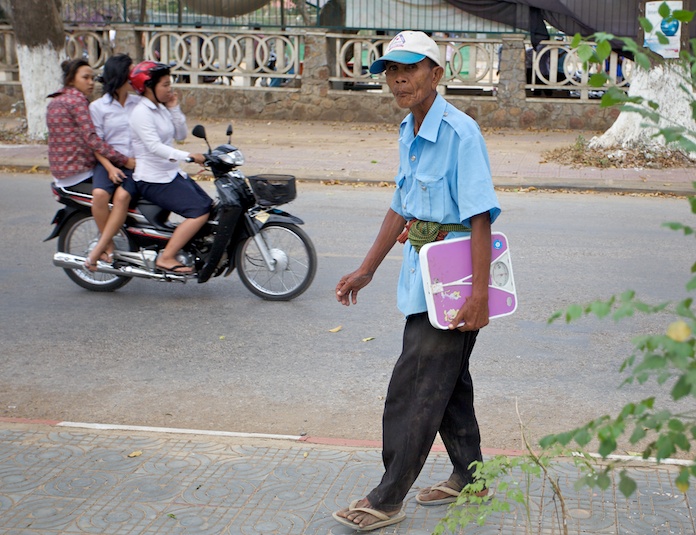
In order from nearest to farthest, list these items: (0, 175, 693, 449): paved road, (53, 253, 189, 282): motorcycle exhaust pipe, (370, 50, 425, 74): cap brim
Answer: (370, 50, 425, 74): cap brim
(0, 175, 693, 449): paved road
(53, 253, 189, 282): motorcycle exhaust pipe

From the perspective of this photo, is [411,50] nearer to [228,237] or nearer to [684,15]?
[684,15]

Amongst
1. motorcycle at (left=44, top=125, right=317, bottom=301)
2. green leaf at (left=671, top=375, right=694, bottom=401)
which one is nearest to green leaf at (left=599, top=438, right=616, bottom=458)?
green leaf at (left=671, top=375, right=694, bottom=401)

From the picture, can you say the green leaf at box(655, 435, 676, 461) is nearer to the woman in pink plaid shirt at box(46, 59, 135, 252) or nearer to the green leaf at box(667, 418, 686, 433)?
the green leaf at box(667, 418, 686, 433)

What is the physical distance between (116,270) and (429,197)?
4485mm

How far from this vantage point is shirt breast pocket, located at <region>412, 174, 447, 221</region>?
3.60m

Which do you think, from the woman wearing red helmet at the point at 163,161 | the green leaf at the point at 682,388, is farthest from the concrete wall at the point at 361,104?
the green leaf at the point at 682,388

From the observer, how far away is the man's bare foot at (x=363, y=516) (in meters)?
3.75

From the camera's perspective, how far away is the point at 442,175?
359 centimetres

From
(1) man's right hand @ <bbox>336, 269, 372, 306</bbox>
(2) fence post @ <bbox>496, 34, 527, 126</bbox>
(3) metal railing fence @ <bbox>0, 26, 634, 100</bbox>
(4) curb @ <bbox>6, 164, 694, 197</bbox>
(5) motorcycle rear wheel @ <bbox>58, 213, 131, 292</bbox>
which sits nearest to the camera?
(1) man's right hand @ <bbox>336, 269, 372, 306</bbox>

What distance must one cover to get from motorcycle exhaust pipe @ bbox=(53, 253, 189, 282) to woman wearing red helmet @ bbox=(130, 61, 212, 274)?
8 centimetres

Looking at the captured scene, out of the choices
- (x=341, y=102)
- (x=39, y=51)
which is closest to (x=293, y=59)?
(x=341, y=102)

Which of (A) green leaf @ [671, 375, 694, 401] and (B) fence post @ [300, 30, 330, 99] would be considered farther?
(B) fence post @ [300, 30, 330, 99]

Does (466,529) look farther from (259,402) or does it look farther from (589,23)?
(589,23)

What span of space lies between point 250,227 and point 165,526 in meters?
3.72
